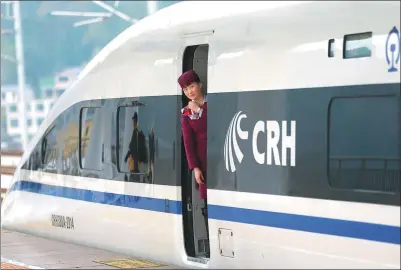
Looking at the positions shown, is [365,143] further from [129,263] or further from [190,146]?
[129,263]

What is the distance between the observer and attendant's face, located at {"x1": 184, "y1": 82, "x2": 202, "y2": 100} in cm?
743

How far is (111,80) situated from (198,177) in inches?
65.9

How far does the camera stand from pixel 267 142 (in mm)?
6621

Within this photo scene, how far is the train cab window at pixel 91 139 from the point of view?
8742 mm

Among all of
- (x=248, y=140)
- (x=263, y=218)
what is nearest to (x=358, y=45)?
(x=248, y=140)

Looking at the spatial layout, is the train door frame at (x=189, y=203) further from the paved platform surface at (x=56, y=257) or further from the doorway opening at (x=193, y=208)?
the paved platform surface at (x=56, y=257)

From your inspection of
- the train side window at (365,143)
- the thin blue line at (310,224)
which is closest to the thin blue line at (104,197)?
the thin blue line at (310,224)

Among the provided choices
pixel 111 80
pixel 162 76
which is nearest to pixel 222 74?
pixel 162 76

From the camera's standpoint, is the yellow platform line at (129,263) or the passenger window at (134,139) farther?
the passenger window at (134,139)

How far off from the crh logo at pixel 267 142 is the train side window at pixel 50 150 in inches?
119

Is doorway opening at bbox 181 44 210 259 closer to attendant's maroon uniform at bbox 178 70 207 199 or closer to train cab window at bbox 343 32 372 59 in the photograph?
attendant's maroon uniform at bbox 178 70 207 199

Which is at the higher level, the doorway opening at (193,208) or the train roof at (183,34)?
the train roof at (183,34)

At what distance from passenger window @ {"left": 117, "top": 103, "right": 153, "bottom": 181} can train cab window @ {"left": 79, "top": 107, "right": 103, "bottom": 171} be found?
14.6 inches

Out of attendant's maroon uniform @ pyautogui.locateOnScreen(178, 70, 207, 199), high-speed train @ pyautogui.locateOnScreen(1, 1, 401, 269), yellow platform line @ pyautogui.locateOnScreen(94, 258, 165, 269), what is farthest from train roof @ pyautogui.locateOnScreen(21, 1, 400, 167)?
yellow platform line @ pyautogui.locateOnScreen(94, 258, 165, 269)
